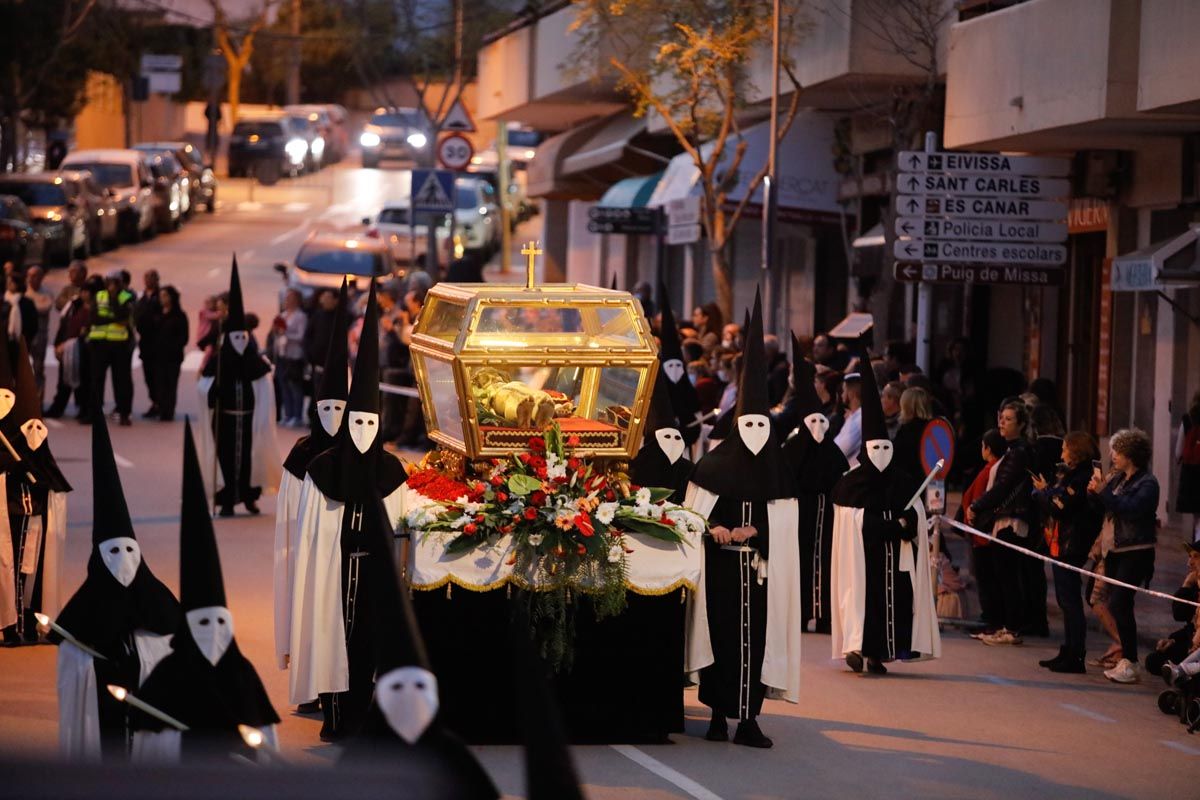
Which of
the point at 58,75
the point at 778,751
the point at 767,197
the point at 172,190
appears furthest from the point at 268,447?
the point at 58,75

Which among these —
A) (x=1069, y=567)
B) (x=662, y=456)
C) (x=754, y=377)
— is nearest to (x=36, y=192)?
(x=662, y=456)

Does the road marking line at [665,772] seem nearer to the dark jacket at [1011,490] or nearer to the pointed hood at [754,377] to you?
the pointed hood at [754,377]

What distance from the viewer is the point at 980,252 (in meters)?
16.4

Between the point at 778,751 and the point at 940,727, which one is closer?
the point at 778,751

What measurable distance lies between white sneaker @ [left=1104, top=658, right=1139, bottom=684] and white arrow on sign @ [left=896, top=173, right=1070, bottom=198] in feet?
17.8

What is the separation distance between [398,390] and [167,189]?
95.2ft

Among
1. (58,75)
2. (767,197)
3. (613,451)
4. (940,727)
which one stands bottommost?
(940,727)

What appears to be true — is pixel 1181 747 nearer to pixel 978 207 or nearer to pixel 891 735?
pixel 891 735

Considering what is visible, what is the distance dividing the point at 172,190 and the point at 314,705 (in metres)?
42.6

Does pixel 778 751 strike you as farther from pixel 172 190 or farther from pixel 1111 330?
pixel 172 190

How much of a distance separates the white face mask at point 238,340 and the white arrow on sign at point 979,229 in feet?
18.9

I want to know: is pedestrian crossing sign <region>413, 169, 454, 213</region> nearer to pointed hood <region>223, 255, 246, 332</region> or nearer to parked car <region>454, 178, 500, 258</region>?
pointed hood <region>223, 255, 246, 332</region>

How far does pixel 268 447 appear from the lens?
17.9 m

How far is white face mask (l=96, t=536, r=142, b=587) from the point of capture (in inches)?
294
